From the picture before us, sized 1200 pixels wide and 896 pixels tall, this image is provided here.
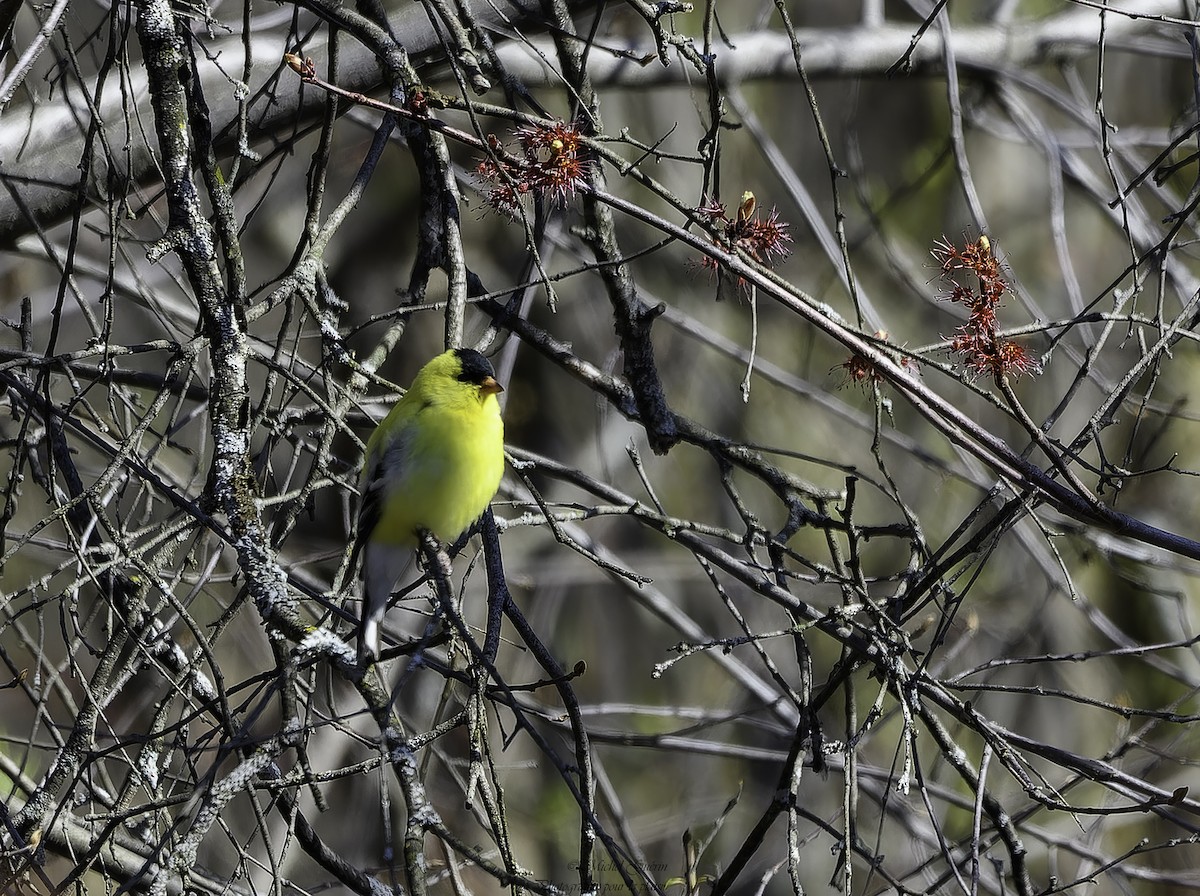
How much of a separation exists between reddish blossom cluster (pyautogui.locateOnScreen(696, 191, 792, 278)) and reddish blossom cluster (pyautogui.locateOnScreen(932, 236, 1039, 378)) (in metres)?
0.42

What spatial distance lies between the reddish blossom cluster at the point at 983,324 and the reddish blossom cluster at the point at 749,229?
42 centimetres

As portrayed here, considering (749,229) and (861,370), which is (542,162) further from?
(861,370)

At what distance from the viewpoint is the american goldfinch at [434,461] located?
318 centimetres

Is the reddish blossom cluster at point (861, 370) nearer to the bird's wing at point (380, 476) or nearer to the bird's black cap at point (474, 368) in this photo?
the bird's black cap at point (474, 368)

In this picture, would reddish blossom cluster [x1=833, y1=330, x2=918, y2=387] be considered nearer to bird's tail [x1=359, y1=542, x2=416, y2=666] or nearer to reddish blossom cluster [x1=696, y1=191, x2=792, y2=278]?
reddish blossom cluster [x1=696, y1=191, x2=792, y2=278]

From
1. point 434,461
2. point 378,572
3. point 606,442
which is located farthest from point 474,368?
point 606,442

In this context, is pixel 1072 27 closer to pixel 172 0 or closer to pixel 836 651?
pixel 172 0

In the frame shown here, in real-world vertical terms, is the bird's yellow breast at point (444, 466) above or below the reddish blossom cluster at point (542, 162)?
below

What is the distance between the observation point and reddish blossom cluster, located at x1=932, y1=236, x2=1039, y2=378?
7.55 ft

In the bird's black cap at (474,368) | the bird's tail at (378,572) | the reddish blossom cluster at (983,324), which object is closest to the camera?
the reddish blossom cluster at (983,324)

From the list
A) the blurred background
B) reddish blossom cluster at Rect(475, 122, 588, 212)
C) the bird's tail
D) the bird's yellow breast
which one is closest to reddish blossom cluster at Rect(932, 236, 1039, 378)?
the blurred background

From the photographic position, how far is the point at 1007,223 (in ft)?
39.1

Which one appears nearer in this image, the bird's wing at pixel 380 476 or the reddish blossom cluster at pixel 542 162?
the reddish blossom cluster at pixel 542 162

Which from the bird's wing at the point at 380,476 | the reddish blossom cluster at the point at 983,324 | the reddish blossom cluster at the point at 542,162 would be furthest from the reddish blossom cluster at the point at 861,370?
the bird's wing at the point at 380,476
